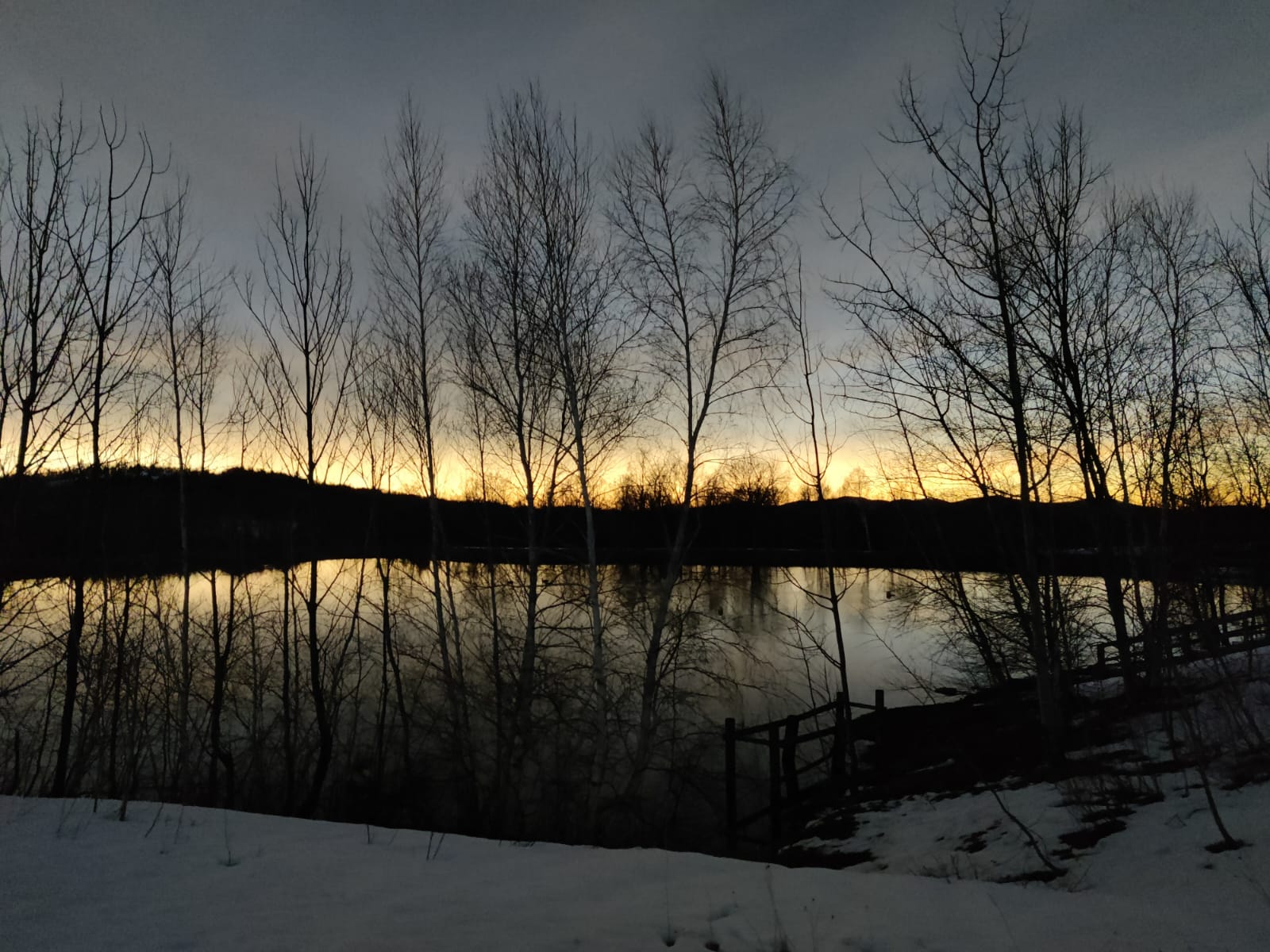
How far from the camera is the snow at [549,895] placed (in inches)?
167

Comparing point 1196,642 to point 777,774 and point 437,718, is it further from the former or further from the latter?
point 437,718

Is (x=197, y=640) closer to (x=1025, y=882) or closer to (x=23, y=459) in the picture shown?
(x=23, y=459)

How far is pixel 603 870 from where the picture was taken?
5.93 m

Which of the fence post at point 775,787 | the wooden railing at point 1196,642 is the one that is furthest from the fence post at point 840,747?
the wooden railing at point 1196,642

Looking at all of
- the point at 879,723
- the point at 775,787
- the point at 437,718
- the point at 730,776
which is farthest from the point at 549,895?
the point at 879,723

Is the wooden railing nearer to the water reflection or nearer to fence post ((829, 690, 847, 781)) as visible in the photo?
the water reflection

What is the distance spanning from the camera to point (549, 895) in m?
5.16

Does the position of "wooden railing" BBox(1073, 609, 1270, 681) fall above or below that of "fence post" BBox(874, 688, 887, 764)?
above

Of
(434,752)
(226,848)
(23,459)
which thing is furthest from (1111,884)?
(434,752)

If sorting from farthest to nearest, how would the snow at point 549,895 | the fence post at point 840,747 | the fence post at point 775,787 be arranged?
the fence post at point 840,747
the fence post at point 775,787
the snow at point 549,895

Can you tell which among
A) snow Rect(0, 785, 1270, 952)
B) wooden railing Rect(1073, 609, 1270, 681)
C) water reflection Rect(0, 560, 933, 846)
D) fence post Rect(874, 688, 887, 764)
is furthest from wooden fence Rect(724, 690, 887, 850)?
snow Rect(0, 785, 1270, 952)

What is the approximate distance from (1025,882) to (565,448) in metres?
9.72

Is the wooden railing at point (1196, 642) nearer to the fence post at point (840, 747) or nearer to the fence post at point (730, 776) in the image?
the fence post at point (840, 747)

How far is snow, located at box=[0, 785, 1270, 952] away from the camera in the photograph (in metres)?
4.25
